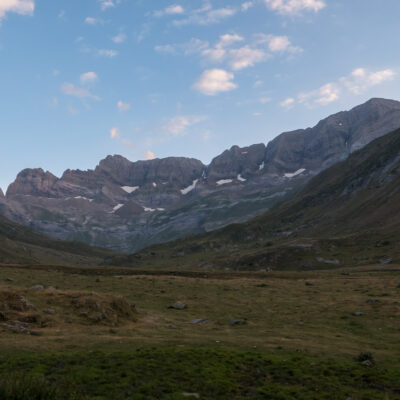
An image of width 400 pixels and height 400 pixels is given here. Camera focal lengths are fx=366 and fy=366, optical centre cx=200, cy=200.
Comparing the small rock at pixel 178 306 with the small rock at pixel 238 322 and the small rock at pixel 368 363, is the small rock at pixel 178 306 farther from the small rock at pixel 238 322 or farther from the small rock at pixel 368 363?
the small rock at pixel 368 363

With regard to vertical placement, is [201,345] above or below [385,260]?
above

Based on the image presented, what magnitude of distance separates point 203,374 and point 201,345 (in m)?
5.76

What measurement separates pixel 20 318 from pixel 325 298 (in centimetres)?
3510

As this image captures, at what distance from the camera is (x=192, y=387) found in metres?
18.9

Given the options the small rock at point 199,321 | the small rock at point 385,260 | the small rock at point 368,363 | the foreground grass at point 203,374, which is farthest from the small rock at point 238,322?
the small rock at point 385,260

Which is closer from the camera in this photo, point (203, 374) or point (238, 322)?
point (203, 374)

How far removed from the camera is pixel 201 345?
26031mm

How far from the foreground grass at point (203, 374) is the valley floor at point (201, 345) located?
0.21 ft

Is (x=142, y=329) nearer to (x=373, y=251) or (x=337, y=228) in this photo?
(x=373, y=251)

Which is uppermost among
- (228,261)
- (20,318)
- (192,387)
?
(20,318)

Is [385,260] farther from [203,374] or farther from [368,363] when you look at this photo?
[203,374]

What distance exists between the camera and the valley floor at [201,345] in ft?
61.7

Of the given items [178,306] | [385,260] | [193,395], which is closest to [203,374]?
[193,395]

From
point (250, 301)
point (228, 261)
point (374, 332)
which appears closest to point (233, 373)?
point (374, 332)
